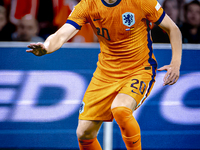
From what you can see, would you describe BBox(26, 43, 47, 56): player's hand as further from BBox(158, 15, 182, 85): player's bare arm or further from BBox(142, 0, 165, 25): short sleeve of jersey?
BBox(158, 15, 182, 85): player's bare arm

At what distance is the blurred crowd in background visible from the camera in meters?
3.47

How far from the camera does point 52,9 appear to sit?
142 inches

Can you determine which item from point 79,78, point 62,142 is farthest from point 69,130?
point 79,78

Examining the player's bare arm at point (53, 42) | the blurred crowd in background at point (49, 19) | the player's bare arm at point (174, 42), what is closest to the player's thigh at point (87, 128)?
the player's bare arm at point (53, 42)

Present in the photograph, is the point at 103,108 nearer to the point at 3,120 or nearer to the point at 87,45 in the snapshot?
the point at 87,45

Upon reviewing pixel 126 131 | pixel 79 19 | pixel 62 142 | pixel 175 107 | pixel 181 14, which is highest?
pixel 79 19

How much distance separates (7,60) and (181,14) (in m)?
2.36

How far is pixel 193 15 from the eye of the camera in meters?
3.51

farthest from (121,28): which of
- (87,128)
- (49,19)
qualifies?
(49,19)

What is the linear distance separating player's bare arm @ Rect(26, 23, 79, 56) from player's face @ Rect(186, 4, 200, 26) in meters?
1.90

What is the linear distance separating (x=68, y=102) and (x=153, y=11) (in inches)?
→ 66.0

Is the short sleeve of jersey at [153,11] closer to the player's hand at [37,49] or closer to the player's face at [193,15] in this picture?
the player's hand at [37,49]

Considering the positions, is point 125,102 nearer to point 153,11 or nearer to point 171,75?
point 171,75

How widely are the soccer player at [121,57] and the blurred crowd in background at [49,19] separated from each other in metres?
1.19
